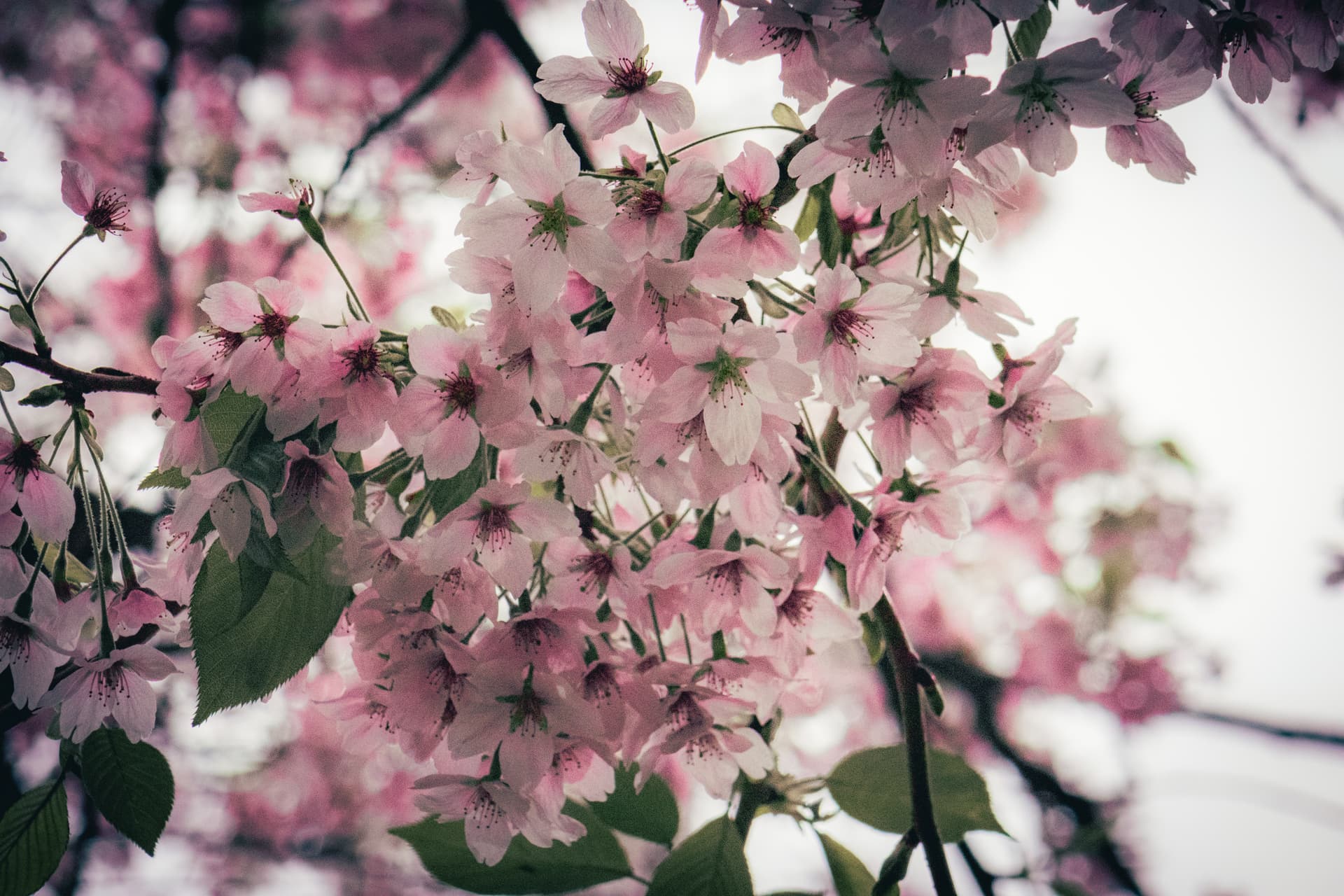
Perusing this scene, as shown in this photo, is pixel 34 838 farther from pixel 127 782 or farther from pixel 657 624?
pixel 657 624

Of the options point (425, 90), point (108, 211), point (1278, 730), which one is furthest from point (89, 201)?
point (1278, 730)

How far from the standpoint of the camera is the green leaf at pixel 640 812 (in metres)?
0.78

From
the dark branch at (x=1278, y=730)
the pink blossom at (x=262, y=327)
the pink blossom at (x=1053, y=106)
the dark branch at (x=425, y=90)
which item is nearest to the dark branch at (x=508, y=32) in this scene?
the dark branch at (x=425, y=90)

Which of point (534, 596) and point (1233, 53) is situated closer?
point (1233, 53)

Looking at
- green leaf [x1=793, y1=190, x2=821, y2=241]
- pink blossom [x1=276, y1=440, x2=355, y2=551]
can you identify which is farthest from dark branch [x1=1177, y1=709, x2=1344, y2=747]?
Result: pink blossom [x1=276, y1=440, x2=355, y2=551]

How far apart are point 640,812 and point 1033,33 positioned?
72cm

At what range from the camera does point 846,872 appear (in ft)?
2.33

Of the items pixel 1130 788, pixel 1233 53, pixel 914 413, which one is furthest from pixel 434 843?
pixel 1130 788

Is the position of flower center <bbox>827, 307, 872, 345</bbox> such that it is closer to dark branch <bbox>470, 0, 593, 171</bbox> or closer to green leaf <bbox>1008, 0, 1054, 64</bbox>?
green leaf <bbox>1008, 0, 1054, 64</bbox>

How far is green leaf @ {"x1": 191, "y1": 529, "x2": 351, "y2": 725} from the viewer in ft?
1.82

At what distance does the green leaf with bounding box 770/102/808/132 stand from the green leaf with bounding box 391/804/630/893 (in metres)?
0.61

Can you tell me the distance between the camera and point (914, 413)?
1.87ft

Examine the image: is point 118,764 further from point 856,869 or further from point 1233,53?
point 1233,53

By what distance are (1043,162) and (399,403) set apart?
1.38 ft
